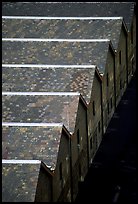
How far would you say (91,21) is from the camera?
90438 millimetres

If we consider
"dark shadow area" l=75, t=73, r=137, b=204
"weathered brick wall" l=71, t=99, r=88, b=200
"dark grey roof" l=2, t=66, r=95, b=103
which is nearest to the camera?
"dark shadow area" l=75, t=73, r=137, b=204

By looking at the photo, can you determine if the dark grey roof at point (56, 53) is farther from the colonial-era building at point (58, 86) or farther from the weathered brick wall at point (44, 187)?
the weathered brick wall at point (44, 187)

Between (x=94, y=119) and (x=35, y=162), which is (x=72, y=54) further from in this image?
(x=35, y=162)

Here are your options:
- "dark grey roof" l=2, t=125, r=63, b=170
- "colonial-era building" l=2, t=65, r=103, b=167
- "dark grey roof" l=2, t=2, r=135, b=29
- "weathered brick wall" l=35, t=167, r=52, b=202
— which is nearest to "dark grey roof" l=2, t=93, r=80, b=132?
"dark grey roof" l=2, t=125, r=63, b=170

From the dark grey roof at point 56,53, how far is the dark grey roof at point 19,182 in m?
19.9

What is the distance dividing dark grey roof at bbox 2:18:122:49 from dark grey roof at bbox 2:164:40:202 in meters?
25.6

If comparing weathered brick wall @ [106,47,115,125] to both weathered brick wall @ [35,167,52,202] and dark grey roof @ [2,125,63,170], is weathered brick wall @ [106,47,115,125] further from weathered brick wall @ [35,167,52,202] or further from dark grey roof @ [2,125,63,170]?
weathered brick wall @ [35,167,52,202]

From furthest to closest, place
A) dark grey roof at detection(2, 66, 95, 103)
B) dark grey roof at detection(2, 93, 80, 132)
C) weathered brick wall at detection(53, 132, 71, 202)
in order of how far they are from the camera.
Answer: dark grey roof at detection(2, 66, 95, 103), dark grey roof at detection(2, 93, 80, 132), weathered brick wall at detection(53, 132, 71, 202)

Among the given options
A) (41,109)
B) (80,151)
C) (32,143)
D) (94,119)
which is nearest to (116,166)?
(80,151)

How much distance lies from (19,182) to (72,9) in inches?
1410

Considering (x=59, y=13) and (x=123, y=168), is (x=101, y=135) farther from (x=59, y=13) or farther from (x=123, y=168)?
(x=59, y=13)

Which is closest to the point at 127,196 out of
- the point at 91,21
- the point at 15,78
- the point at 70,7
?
the point at 15,78

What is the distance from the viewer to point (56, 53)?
84812 millimetres

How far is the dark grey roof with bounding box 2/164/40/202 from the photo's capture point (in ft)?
205
